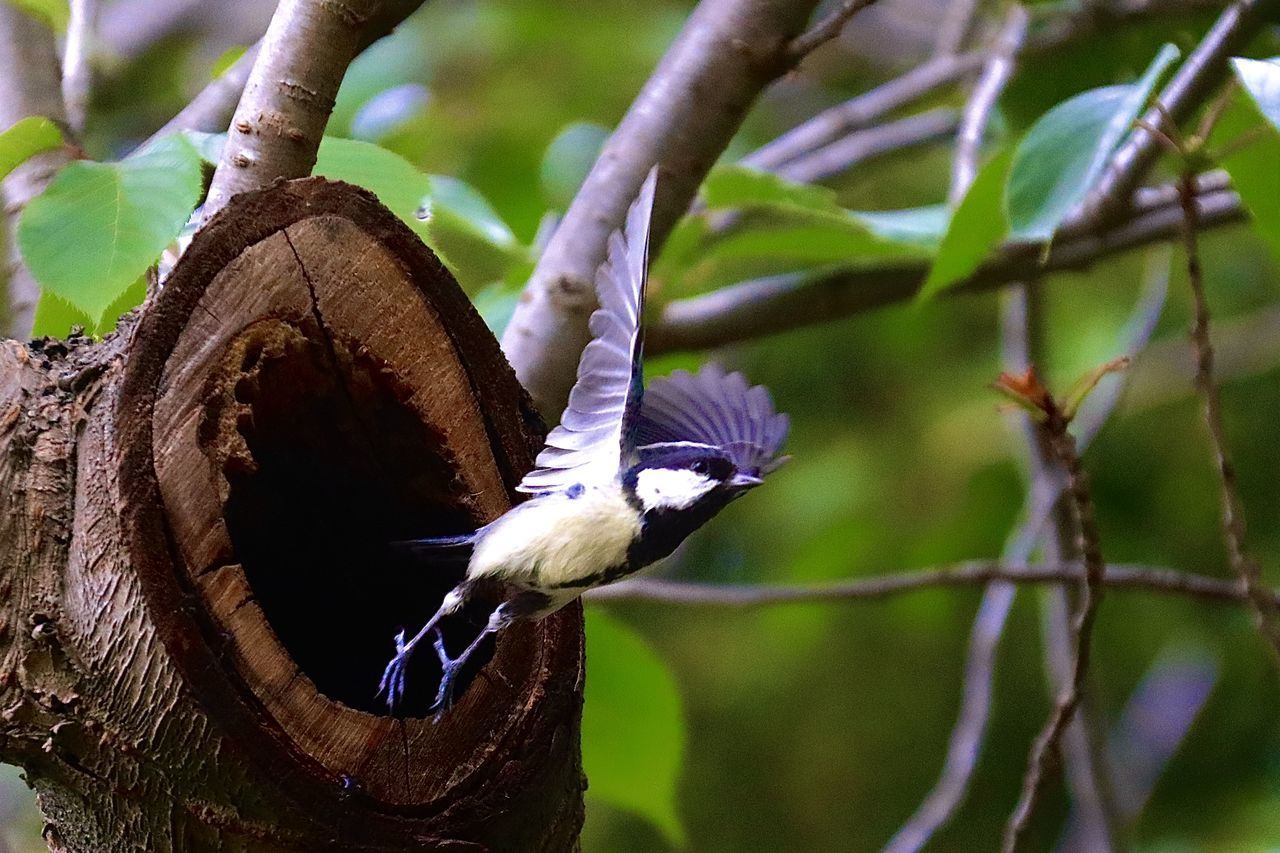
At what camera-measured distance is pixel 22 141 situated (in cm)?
111

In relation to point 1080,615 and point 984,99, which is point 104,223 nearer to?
point 1080,615

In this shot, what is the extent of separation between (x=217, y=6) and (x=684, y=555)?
1.71m

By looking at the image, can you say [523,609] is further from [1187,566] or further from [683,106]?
[1187,566]

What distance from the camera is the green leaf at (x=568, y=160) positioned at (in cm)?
221

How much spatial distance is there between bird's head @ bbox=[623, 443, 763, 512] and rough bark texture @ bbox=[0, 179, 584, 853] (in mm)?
106

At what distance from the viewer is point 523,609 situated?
3.40 ft

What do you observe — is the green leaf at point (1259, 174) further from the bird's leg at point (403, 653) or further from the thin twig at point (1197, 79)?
the bird's leg at point (403, 653)

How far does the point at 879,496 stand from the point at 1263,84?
200 cm

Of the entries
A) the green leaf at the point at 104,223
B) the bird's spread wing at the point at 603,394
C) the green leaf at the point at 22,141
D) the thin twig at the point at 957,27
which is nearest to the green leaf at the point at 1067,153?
the bird's spread wing at the point at 603,394

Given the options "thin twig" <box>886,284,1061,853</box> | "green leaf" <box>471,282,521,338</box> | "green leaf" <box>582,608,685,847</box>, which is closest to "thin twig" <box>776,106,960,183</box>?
"thin twig" <box>886,284,1061,853</box>

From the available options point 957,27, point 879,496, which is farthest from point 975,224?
point 879,496

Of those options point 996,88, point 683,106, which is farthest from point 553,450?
point 996,88

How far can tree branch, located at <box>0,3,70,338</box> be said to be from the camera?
4.62 ft

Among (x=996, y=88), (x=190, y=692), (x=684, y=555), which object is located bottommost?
(x=190, y=692)
